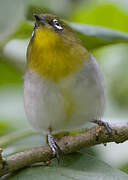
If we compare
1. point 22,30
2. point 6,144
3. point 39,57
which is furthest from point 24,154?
point 22,30

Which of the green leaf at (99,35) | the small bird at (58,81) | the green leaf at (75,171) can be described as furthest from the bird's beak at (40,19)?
the green leaf at (75,171)

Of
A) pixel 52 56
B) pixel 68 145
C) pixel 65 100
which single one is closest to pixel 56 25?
pixel 52 56

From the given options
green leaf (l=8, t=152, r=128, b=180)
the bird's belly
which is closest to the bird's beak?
the bird's belly

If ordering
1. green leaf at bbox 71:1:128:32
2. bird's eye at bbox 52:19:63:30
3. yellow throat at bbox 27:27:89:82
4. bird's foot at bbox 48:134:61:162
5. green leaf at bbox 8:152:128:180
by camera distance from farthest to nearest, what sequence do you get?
green leaf at bbox 71:1:128:32 → bird's eye at bbox 52:19:63:30 → yellow throat at bbox 27:27:89:82 → bird's foot at bbox 48:134:61:162 → green leaf at bbox 8:152:128:180

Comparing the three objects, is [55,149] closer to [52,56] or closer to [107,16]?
[52,56]

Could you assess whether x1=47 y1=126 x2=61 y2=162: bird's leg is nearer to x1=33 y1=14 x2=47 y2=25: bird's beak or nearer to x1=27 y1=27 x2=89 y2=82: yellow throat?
x1=27 y1=27 x2=89 y2=82: yellow throat

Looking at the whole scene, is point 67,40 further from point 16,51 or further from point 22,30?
point 16,51
